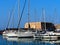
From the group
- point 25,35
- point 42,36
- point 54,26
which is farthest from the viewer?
point 54,26

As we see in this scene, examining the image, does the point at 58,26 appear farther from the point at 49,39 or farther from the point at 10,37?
the point at 49,39

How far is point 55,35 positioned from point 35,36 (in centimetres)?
504

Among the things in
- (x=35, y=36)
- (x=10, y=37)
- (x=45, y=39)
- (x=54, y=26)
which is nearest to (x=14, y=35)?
(x=10, y=37)

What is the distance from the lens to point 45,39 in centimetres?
4519

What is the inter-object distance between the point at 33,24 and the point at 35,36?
1529 inches

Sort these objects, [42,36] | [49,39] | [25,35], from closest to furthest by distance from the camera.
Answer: [49,39] < [42,36] < [25,35]

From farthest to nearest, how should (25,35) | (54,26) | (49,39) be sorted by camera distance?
1. (54,26)
2. (25,35)
3. (49,39)

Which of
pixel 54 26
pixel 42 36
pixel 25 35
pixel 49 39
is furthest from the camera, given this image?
pixel 54 26

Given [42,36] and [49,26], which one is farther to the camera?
[49,26]

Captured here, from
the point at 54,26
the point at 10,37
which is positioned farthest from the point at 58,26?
the point at 10,37

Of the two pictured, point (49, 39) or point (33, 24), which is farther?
point (33, 24)

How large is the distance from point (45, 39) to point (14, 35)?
8.80 m

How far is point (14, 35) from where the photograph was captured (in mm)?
51812

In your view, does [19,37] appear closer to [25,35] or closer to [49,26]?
[25,35]
